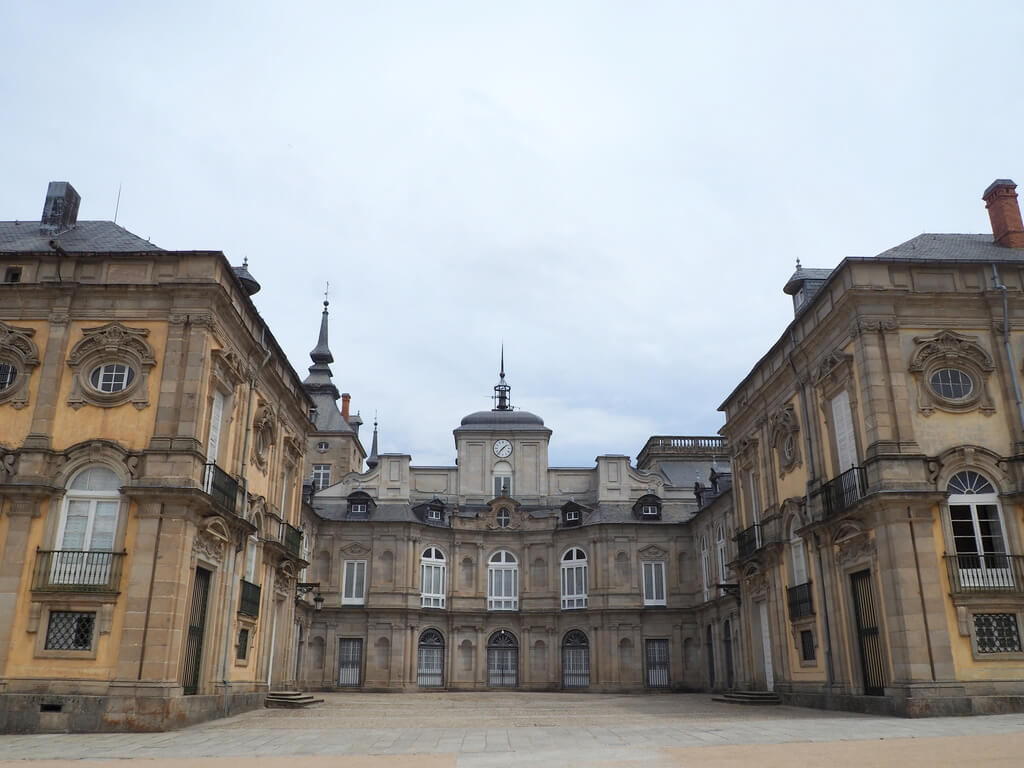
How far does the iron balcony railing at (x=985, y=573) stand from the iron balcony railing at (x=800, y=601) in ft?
16.5

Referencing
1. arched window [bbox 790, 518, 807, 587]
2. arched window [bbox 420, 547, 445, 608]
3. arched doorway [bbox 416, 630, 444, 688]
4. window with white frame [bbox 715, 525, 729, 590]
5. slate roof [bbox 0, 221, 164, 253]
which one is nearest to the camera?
slate roof [bbox 0, 221, 164, 253]

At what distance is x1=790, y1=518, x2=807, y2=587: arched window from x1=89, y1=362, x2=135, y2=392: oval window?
1728cm

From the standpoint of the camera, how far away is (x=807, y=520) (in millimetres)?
22438

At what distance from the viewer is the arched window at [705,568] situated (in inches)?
1507

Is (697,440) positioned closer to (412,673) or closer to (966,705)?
(412,673)

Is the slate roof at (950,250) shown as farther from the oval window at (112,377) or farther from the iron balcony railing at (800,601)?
the oval window at (112,377)

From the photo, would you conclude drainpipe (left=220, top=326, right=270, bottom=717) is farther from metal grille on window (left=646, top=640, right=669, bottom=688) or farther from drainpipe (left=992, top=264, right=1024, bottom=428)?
metal grille on window (left=646, top=640, right=669, bottom=688)

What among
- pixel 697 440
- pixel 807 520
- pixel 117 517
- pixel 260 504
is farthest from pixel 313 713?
pixel 697 440

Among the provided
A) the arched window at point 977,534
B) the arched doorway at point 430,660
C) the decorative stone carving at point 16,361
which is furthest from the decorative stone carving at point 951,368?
the arched doorway at point 430,660

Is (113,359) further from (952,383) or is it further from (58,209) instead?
(952,383)

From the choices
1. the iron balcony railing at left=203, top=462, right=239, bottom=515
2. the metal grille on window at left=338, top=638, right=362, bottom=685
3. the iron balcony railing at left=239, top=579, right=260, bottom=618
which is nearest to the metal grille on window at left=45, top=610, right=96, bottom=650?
the iron balcony railing at left=203, top=462, right=239, bottom=515

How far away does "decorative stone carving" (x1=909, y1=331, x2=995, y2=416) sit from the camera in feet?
62.2

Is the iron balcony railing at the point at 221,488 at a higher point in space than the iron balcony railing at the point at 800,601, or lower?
higher

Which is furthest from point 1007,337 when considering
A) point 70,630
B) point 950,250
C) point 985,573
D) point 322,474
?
point 322,474
